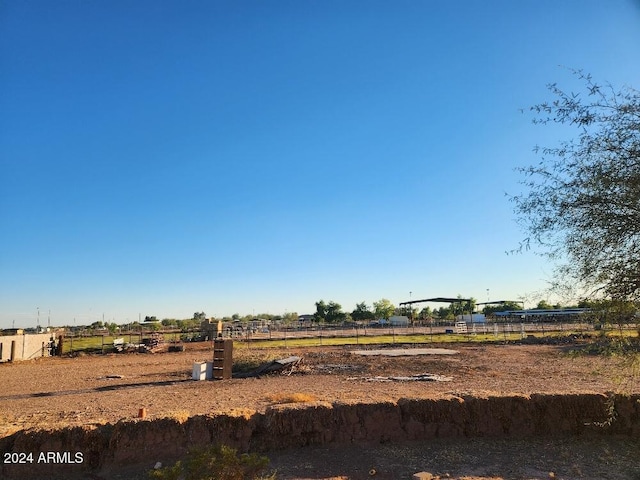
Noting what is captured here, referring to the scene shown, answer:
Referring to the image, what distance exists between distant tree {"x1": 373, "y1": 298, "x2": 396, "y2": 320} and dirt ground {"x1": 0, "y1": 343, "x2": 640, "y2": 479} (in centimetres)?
8955

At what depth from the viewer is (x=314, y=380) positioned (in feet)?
60.1

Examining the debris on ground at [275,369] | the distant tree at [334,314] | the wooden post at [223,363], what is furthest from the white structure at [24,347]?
the distant tree at [334,314]

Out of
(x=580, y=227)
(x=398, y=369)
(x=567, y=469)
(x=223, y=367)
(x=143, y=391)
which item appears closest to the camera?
(x=580, y=227)

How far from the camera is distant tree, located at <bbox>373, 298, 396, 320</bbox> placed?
119250mm

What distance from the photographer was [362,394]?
1361cm

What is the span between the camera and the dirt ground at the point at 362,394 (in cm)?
Answer: 846

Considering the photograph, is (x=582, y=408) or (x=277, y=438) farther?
(x=582, y=408)

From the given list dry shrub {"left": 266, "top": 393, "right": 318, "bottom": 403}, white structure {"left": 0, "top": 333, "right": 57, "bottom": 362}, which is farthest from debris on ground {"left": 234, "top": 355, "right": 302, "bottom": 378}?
white structure {"left": 0, "top": 333, "right": 57, "bottom": 362}

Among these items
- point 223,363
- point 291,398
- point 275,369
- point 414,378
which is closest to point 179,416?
point 291,398

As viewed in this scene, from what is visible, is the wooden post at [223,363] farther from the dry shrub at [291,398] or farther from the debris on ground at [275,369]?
the dry shrub at [291,398]

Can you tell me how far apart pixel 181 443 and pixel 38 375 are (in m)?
19.2

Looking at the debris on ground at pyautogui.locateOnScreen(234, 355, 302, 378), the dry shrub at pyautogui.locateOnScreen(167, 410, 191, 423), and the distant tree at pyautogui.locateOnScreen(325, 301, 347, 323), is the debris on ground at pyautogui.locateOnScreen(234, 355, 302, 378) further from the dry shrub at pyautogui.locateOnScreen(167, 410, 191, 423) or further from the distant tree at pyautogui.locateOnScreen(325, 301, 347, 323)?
the distant tree at pyautogui.locateOnScreen(325, 301, 347, 323)

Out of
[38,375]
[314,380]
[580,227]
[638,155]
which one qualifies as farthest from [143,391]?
[638,155]

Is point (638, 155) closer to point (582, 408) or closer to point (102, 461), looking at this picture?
point (582, 408)
